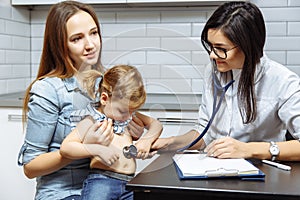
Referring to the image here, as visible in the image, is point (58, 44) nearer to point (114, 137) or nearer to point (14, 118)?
point (114, 137)

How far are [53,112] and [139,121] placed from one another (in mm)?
387

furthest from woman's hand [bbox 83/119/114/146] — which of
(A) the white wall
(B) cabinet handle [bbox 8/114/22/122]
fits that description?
(B) cabinet handle [bbox 8/114/22/122]

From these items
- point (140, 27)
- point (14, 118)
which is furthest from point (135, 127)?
point (140, 27)

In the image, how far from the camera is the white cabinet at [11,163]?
86.6 inches

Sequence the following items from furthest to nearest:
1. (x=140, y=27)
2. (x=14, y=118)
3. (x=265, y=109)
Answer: (x=140, y=27)
(x=14, y=118)
(x=265, y=109)

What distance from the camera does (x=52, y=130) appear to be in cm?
137

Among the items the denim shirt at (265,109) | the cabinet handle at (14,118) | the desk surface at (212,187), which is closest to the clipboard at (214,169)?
the desk surface at (212,187)

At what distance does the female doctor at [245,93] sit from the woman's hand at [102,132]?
282mm

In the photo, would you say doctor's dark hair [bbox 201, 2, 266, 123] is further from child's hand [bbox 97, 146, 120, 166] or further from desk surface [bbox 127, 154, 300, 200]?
child's hand [bbox 97, 146, 120, 166]

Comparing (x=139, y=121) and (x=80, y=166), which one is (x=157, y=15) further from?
(x=139, y=121)

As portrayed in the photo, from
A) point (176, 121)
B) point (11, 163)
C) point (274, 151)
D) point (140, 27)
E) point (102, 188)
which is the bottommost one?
point (11, 163)

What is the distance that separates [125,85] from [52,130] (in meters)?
0.45

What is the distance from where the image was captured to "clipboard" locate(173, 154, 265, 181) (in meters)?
1.10

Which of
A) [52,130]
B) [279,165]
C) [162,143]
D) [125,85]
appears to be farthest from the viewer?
[52,130]
